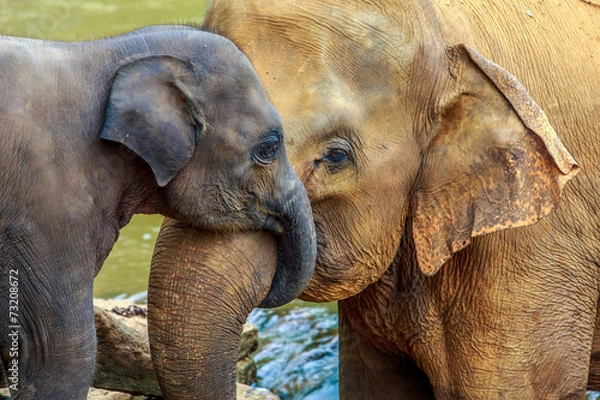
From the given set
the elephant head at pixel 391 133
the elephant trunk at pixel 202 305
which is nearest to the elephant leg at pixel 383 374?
the elephant head at pixel 391 133

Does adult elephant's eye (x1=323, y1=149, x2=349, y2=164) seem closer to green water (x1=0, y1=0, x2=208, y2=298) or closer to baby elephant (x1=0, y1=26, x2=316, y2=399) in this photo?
baby elephant (x1=0, y1=26, x2=316, y2=399)

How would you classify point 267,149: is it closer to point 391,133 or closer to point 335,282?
point 391,133

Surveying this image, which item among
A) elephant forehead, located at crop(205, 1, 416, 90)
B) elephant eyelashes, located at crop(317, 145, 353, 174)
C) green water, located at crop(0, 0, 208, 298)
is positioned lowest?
elephant eyelashes, located at crop(317, 145, 353, 174)

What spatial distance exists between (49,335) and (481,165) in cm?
148

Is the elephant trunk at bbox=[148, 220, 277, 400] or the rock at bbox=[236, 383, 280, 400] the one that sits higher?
the rock at bbox=[236, 383, 280, 400]

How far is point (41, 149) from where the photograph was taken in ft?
11.8

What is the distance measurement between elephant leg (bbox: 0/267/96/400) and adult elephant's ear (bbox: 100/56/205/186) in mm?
399

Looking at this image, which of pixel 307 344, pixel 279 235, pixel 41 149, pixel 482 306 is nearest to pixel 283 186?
pixel 279 235

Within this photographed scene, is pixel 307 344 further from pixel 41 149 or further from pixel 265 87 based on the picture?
pixel 41 149

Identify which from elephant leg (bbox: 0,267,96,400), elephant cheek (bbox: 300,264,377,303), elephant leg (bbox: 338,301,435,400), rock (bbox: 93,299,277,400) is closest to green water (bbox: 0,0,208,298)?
rock (bbox: 93,299,277,400)

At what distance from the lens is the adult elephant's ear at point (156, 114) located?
12.0ft

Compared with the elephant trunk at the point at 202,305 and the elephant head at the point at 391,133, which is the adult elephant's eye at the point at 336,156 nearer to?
the elephant head at the point at 391,133

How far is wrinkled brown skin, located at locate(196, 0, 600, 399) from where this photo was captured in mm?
4102

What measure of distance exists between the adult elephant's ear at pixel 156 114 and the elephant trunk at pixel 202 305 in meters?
0.27
